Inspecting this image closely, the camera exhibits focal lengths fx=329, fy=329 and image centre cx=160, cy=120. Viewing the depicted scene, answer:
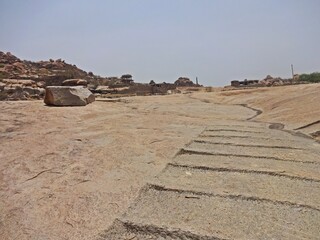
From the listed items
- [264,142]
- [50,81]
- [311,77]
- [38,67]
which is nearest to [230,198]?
[264,142]

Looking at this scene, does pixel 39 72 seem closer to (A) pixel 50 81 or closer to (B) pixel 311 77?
(A) pixel 50 81

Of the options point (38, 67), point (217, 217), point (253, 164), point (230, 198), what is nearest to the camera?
point (217, 217)

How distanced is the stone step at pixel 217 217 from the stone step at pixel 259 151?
5.48ft

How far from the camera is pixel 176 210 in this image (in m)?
2.85

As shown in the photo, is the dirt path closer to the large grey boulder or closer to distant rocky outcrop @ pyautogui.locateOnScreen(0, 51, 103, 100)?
the large grey boulder

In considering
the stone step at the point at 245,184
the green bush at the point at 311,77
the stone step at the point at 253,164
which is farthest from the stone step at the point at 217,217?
the green bush at the point at 311,77

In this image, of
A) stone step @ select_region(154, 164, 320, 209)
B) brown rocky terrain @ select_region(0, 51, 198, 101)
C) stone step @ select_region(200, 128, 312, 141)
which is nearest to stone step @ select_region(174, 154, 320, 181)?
stone step @ select_region(154, 164, 320, 209)

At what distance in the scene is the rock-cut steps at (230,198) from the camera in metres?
2.50

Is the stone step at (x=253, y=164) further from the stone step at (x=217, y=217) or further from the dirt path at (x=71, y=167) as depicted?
the stone step at (x=217, y=217)

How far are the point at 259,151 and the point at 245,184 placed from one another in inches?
59.5

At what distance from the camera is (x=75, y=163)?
12.6ft

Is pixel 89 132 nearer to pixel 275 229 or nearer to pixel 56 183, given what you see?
pixel 56 183

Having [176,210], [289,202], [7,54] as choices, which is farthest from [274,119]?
[7,54]

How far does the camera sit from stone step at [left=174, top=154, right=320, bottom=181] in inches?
152
